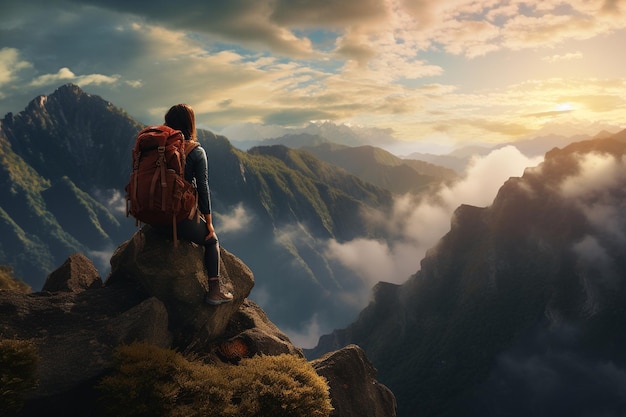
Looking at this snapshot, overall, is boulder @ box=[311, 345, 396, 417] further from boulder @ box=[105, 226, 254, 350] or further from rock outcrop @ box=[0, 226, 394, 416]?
boulder @ box=[105, 226, 254, 350]

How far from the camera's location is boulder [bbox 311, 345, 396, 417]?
13.6 m

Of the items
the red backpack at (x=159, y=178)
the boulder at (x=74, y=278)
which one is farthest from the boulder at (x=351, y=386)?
the boulder at (x=74, y=278)

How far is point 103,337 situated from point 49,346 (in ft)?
3.71

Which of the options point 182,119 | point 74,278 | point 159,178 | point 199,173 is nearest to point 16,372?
point 159,178

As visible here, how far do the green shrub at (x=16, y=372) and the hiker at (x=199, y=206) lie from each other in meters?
4.32

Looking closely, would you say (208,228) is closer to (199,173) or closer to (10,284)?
(199,173)

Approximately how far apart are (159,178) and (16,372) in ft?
16.3

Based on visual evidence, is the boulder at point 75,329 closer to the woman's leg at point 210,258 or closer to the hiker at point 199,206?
the woman's leg at point 210,258

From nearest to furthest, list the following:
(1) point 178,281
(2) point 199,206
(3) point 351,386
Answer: (2) point 199,206 → (1) point 178,281 → (3) point 351,386

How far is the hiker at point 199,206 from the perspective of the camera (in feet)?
36.0

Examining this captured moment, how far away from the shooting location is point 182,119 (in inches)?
449

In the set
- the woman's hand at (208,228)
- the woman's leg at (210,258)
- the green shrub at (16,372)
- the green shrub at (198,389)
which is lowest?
the green shrub at (198,389)

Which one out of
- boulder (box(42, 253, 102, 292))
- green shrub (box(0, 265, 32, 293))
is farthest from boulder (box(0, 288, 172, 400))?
green shrub (box(0, 265, 32, 293))

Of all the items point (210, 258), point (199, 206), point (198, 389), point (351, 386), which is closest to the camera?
point (198, 389)
